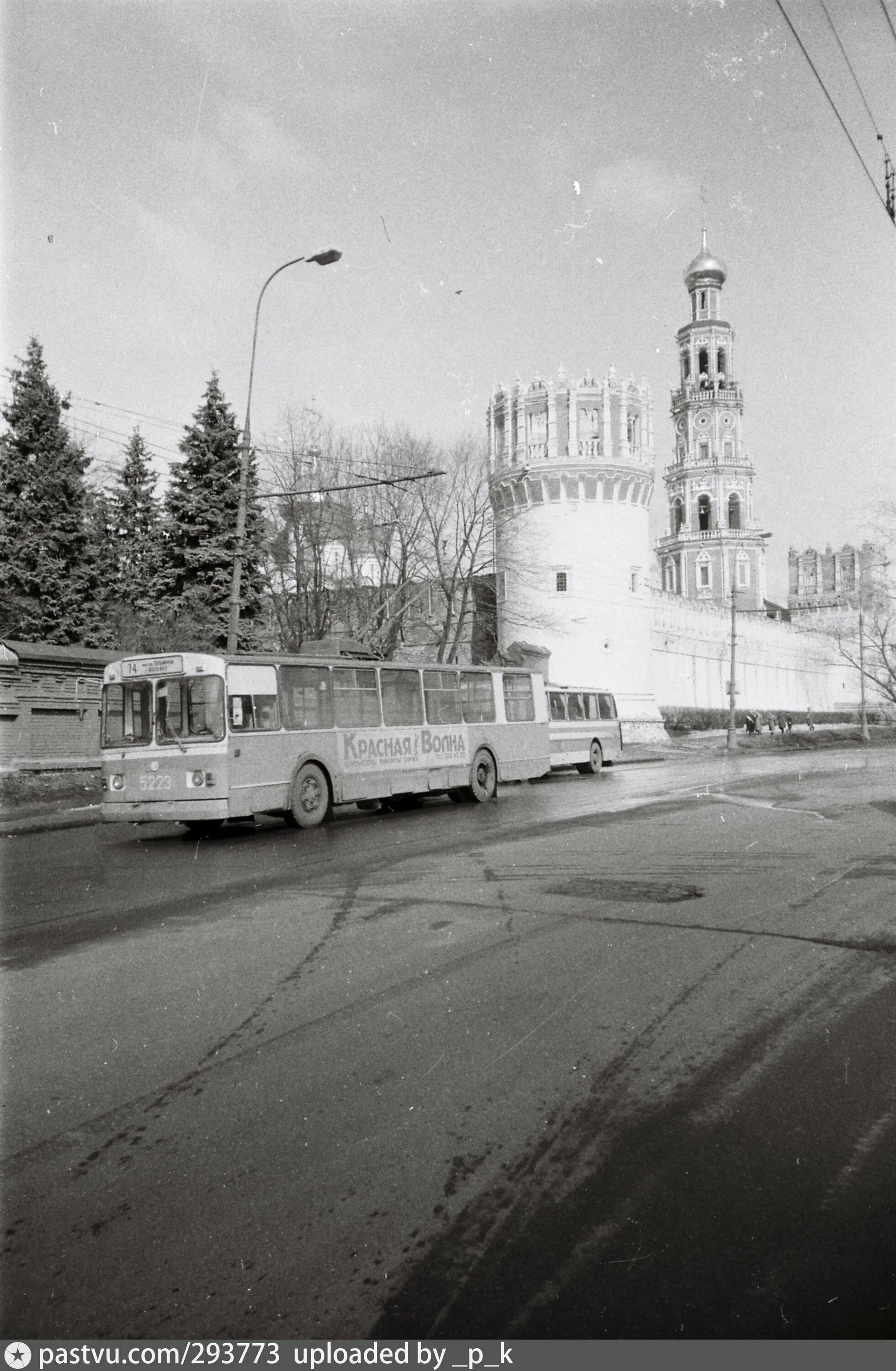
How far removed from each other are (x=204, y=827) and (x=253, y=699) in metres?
2.85

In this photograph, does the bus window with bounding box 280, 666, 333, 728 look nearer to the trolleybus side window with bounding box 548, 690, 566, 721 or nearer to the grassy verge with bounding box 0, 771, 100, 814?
the grassy verge with bounding box 0, 771, 100, 814

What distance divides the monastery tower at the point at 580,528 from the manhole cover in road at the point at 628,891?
44.6 m

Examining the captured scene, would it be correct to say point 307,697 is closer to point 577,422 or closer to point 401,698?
point 401,698

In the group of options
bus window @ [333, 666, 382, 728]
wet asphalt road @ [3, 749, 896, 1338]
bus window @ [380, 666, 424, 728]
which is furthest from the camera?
bus window @ [380, 666, 424, 728]

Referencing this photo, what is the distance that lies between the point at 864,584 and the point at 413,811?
147ft

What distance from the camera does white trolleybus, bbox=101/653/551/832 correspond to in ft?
50.2

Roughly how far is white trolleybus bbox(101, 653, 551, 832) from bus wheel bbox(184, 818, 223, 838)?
0.05m

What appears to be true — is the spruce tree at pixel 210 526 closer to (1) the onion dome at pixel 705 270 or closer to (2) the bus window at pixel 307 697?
(2) the bus window at pixel 307 697

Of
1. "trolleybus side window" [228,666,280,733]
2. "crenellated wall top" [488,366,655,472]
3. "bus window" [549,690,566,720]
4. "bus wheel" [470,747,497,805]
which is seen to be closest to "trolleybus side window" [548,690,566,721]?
"bus window" [549,690,566,720]

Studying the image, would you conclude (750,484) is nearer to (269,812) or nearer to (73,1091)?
(269,812)

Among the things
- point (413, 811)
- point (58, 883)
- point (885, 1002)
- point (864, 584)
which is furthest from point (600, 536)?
point (885, 1002)

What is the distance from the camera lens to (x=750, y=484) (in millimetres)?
113938

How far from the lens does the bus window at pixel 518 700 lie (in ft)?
77.2

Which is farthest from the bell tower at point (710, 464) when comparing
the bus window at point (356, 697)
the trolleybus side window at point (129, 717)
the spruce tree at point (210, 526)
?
the trolleybus side window at point (129, 717)
